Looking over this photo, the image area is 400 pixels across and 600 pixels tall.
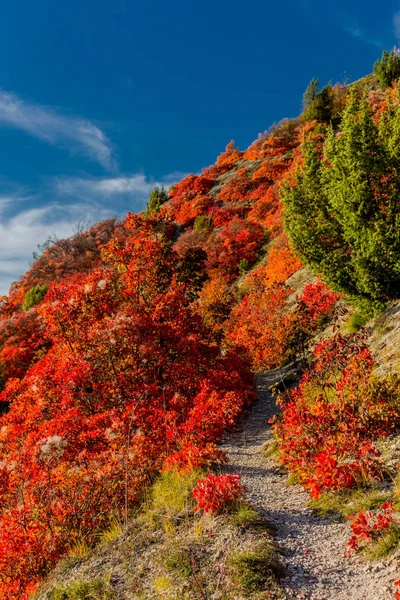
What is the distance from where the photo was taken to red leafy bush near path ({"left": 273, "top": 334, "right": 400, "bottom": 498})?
604 cm

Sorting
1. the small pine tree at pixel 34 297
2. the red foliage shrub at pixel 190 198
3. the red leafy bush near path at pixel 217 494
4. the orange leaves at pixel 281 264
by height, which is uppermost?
the red foliage shrub at pixel 190 198

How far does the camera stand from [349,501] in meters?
5.79

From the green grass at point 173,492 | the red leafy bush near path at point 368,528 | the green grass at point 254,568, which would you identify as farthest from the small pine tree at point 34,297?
the red leafy bush near path at point 368,528

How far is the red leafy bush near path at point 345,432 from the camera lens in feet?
19.8

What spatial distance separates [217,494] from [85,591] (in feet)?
7.15

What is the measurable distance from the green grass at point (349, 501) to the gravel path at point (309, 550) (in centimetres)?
18

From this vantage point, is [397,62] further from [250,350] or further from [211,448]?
[211,448]

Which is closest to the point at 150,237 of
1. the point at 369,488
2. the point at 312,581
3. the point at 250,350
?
the point at 250,350

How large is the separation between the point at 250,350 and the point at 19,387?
1223 centimetres

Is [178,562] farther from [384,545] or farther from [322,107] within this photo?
[322,107]

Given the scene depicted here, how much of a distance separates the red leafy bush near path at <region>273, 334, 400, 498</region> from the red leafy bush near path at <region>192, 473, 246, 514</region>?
125cm

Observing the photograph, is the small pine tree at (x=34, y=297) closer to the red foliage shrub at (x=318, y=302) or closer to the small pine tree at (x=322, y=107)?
the red foliage shrub at (x=318, y=302)

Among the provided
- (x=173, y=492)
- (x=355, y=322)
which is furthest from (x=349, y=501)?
(x=355, y=322)

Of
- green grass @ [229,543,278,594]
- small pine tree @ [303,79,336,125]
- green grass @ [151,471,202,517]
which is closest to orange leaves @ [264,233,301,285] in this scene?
green grass @ [151,471,202,517]
